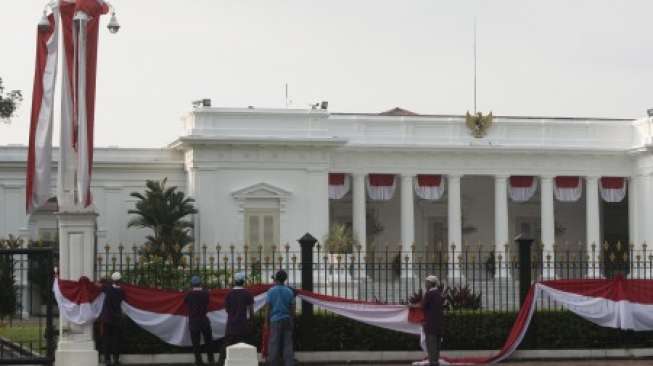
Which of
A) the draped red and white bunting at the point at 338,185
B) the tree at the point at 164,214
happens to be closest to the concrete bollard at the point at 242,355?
the tree at the point at 164,214

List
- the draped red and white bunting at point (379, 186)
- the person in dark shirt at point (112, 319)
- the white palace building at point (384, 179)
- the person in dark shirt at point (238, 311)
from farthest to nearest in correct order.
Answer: the draped red and white bunting at point (379, 186) < the white palace building at point (384, 179) < the person in dark shirt at point (112, 319) < the person in dark shirt at point (238, 311)

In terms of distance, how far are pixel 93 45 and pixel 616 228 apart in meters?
35.3

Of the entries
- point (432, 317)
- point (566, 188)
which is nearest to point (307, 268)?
point (432, 317)

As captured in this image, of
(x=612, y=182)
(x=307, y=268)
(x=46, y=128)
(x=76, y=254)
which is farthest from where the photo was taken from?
(x=612, y=182)

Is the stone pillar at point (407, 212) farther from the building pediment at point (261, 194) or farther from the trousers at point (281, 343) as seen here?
the trousers at point (281, 343)

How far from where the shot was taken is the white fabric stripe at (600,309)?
2488 centimetres

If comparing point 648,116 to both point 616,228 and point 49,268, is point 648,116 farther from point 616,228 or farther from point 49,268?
point 49,268

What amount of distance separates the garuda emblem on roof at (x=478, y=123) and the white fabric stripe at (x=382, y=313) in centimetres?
2745

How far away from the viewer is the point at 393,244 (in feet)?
172

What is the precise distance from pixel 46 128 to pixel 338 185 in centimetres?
2713

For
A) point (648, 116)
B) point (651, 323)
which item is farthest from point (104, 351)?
point (648, 116)

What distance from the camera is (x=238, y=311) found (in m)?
21.9

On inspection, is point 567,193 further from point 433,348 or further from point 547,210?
point 433,348

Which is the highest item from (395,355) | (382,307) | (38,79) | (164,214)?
(38,79)
